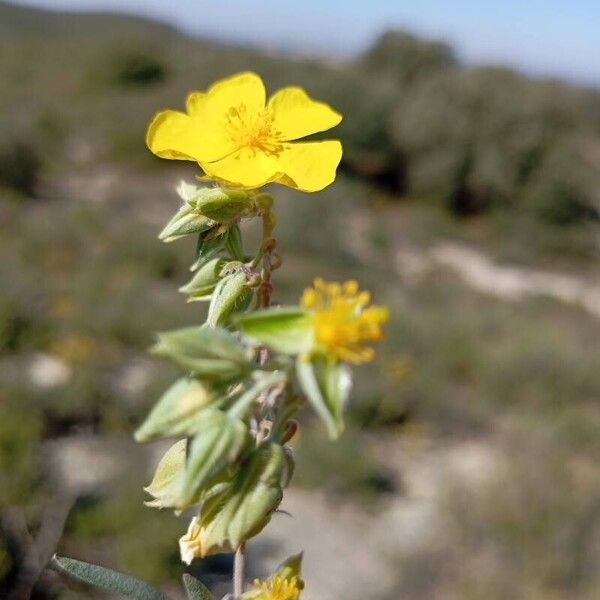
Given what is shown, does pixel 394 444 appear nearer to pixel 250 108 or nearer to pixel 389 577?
pixel 389 577

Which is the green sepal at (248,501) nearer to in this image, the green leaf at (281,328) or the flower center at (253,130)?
the green leaf at (281,328)

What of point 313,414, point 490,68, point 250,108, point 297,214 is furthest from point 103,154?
point 250,108

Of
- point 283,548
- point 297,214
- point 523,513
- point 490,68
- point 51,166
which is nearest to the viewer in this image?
point 283,548

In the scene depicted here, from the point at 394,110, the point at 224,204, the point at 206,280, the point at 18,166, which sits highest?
the point at 224,204

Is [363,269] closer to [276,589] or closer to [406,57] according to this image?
[276,589]

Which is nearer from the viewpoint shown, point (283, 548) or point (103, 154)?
point (283, 548)

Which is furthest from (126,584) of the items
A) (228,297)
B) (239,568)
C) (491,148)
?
(491,148)
